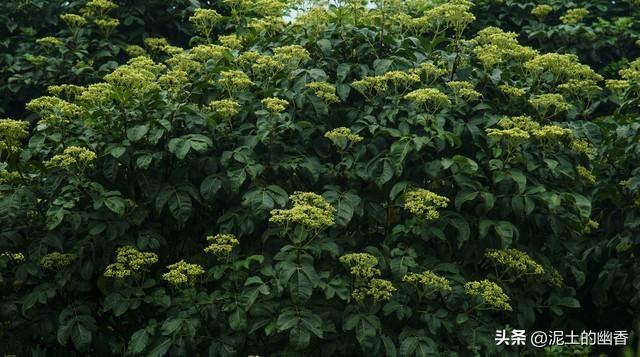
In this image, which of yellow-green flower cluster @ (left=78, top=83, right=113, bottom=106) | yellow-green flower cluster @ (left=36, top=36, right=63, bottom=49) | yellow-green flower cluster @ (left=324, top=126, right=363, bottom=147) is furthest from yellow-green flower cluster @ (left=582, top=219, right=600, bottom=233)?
yellow-green flower cluster @ (left=36, top=36, right=63, bottom=49)

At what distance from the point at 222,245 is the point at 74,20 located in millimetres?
2781

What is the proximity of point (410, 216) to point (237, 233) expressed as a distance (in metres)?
1.00

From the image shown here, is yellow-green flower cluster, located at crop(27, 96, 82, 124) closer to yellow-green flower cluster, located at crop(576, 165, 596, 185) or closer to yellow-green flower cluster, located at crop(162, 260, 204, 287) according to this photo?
yellow-green flower cluster, located at crop(162, 260, 204, 287)

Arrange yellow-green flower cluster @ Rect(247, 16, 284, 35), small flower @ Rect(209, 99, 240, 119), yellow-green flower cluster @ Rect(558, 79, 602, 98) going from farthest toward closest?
yellow-green flower cluster @ Rect(247, 16, 284, 35)
yellow-green flower cluster @ Rect(558, 79, 602, 98)
small flower @ Rect(209, 99, 240, 119)

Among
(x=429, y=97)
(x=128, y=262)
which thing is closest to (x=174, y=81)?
(x=128, y=262)

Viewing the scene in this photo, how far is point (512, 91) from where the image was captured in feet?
16.7

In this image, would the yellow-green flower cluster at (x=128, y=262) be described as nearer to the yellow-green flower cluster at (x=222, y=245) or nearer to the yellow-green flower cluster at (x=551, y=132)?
the yellow-green flower cluster at (x=222, y=245)

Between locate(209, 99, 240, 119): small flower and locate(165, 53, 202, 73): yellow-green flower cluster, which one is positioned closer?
locate(209, 99, 240, 119): small flower

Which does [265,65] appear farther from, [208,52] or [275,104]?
[275,104]

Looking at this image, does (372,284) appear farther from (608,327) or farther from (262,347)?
(608,327)

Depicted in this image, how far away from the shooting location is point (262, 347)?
179 inches

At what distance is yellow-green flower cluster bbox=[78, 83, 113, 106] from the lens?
4.74 meters

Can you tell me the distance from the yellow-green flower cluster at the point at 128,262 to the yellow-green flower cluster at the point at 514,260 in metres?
1.80

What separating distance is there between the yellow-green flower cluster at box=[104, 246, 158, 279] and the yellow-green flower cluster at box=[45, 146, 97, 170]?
503 millimetres
